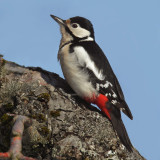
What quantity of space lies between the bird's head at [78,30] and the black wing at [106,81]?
0.39 metres

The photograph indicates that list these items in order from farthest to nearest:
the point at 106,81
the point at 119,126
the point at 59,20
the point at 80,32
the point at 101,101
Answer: the point at 59,20, the point at 80,32, the point at 106,81, the point at 101,101, the point at 119,126

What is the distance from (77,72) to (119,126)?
1016 millimetres

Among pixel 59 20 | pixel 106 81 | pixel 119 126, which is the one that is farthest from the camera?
pixel 59 20

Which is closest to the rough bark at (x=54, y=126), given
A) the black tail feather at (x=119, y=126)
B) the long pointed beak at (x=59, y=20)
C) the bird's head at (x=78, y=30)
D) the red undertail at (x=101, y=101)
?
the black tail feather at (x=119, y=126)

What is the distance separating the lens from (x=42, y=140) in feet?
11.0

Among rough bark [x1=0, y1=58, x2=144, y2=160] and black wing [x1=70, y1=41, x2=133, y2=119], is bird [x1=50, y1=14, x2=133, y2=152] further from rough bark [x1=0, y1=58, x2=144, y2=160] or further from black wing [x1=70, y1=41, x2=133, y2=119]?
rough bark [x1=0, y1=58, x2=144, y2=160]

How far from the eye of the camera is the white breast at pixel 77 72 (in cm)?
445

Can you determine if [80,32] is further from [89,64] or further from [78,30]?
[89,64]

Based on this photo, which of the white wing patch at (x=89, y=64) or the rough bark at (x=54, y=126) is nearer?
the rough bark at (x=54, y=126)

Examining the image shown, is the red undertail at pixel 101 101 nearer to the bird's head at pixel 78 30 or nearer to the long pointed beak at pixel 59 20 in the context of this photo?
the bird's head at pixel 78 30

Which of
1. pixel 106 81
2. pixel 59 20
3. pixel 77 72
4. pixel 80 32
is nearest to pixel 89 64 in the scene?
pixel 77 72

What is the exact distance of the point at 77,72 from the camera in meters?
4.55

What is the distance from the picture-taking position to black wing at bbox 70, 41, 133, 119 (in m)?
4.41

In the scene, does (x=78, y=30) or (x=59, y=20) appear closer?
(x=78, y=30)
